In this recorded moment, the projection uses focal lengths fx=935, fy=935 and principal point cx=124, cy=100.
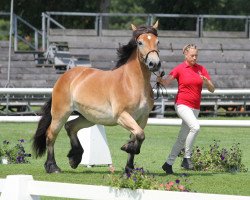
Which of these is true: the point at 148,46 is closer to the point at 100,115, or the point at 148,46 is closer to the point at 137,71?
the point at 137,71

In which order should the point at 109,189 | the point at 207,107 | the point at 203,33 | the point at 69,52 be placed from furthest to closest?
the point at 203,33 → the point at 69,52 → the point at 207,107 → the point at 109,189

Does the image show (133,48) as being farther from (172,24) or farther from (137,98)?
(172,24)

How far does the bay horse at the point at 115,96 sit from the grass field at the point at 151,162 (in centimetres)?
48

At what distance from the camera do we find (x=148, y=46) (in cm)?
1140

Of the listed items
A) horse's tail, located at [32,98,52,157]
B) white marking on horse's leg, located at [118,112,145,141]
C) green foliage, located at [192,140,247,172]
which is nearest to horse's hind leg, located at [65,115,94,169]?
horse's tail, located at [32,98,52,157]

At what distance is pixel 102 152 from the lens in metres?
13.7

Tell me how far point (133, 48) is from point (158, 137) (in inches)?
330

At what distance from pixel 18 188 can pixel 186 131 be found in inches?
224

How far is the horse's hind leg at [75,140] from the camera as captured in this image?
41.9 feet

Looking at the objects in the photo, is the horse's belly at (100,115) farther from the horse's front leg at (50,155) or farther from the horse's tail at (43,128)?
the horse's tail at (43,128)

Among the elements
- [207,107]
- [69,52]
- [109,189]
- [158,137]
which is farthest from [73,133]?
[69,52]

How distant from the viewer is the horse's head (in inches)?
437

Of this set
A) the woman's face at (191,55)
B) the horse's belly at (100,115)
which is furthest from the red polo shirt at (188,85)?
the horse's belly at (100,115)

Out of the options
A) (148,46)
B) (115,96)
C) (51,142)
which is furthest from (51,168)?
(148,46)
